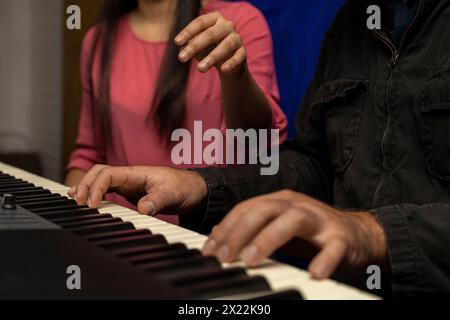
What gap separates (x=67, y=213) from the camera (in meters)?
0.76

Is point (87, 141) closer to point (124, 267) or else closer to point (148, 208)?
point (148, 208)

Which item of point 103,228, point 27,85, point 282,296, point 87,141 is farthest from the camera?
point 27,85

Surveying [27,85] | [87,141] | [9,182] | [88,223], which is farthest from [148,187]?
[27,85]

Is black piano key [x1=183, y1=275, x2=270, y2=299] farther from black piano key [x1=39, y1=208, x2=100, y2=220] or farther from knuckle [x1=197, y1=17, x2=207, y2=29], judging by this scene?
knuckle [x1=197, y1=17, x2=207, y2=29]

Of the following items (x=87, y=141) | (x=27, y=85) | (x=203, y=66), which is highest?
(x=203, y=66)

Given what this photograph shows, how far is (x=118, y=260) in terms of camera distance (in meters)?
0.54

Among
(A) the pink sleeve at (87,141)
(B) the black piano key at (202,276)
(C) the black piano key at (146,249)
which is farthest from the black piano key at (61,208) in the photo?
(A) the pink sleeve at (87,141)

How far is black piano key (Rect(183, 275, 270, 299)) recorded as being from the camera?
471mm

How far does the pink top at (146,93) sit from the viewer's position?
4.78 ft

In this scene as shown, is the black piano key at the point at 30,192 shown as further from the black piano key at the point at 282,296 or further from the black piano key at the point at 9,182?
the black piano key at the point at 282,296

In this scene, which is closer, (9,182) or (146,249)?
(146,249)

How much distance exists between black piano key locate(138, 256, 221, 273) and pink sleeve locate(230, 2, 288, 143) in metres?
0.87

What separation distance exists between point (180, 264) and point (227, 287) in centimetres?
7
